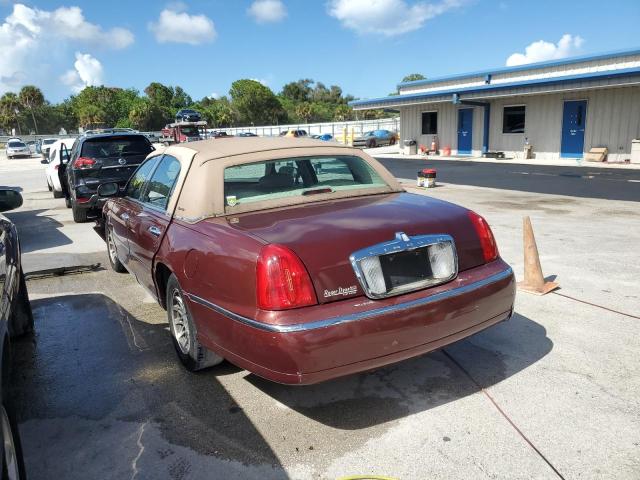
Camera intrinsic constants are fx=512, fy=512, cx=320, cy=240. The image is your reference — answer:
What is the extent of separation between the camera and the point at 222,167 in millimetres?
3617

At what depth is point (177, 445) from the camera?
2.89m

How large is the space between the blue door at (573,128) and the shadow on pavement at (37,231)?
20889 mm

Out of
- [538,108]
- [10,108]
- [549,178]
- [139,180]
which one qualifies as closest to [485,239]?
[139,180]

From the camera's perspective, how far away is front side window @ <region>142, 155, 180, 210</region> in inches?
158

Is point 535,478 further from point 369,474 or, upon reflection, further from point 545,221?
point 545,221

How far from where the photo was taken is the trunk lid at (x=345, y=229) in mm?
2771

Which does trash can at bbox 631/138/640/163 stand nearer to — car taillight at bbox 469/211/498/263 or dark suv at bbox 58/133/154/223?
dark suv at bbox 58/133/154/223

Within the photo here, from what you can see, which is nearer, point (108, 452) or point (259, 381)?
point (108, 452)

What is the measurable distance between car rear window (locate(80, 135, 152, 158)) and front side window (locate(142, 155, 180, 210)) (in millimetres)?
5815

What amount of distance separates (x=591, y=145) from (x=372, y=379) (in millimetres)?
22310

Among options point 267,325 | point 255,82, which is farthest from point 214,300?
point 255,82

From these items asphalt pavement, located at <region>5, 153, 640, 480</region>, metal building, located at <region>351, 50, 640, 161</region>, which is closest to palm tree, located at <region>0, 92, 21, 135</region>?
metal building, located at <region>351, 50, 640, 161</region>

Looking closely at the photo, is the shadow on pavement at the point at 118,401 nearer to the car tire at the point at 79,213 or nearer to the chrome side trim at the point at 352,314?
the chrome side trim at the point at 352,314

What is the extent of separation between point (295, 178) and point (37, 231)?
7.67m
